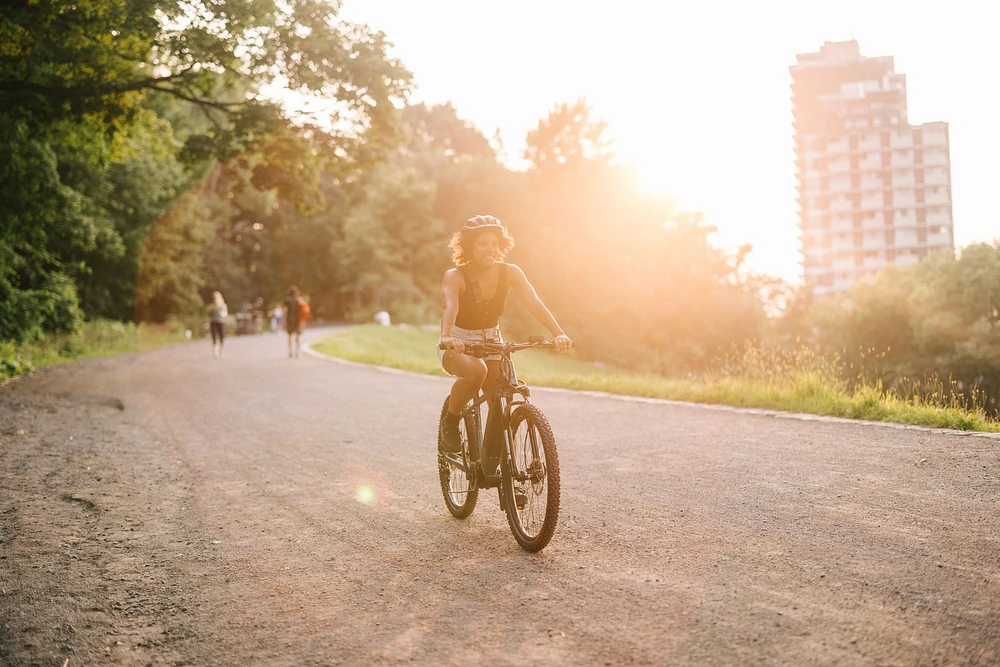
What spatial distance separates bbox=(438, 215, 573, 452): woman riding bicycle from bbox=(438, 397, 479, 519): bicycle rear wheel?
0.17m

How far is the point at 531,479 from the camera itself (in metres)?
4.60

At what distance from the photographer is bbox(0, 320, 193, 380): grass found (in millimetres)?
17578

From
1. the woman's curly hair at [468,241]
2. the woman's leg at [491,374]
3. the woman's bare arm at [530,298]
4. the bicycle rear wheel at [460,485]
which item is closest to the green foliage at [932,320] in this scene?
the bicycle rear wheel at [460,485]

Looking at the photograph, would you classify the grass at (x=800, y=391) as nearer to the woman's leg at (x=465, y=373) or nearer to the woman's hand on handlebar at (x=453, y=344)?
the woman's leg at (x=465, y=373)

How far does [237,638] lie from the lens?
3516mm

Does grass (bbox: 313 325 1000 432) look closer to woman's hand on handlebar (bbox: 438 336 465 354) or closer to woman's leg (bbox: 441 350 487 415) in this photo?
woman's leg (bbox: 441 350 487 415)

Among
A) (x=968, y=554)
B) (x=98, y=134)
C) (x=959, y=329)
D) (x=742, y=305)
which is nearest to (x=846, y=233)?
(x=742, y=305)

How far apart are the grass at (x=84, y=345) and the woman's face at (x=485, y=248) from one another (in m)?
14.6

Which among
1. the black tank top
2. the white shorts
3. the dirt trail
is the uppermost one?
the black tank top

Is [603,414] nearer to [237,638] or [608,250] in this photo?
[237,638]

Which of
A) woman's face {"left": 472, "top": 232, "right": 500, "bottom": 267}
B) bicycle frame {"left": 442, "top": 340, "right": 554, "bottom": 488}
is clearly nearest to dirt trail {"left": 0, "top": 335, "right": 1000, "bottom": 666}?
bicycle frame {"left": 442, "top": 340, "right": 554, "bottom": 488}

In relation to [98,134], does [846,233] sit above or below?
above

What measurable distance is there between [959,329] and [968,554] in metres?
31.6

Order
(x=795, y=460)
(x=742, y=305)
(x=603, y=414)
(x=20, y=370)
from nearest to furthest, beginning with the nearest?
(x=795, y=460), (x=603, y=414), (x=20, y=370), (x=742, y=305)
